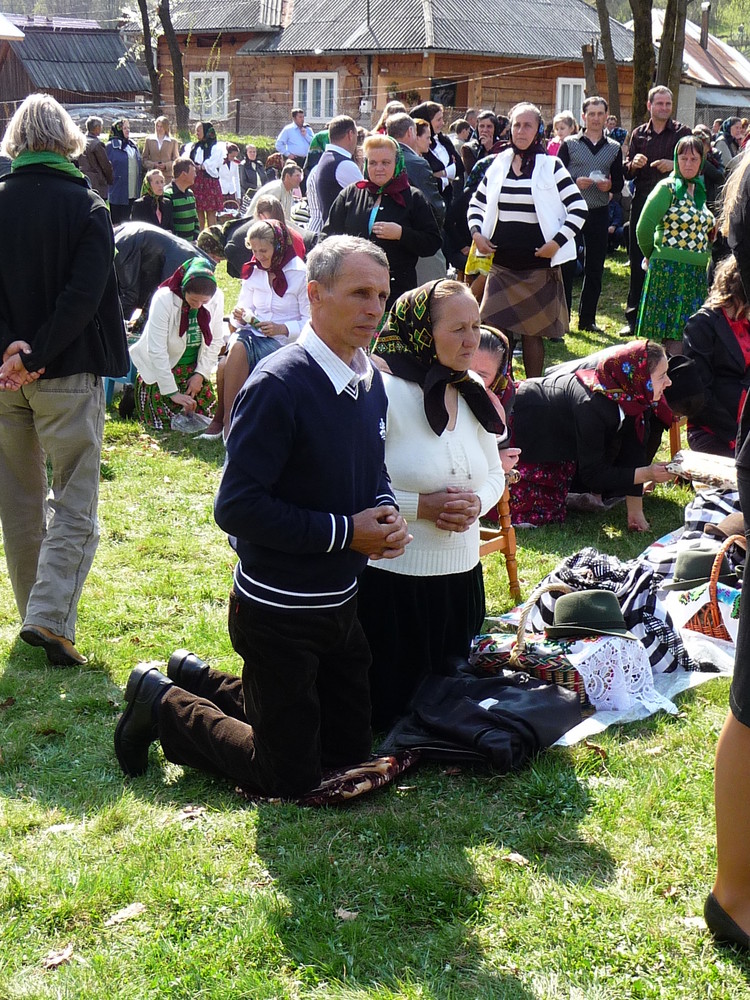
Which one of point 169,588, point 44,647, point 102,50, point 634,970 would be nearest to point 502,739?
point 634,970

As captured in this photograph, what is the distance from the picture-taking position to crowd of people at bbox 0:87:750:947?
129 inches

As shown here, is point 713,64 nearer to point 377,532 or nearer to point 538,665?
point 538,665

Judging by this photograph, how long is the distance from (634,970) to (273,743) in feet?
4.08

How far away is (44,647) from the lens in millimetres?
4809

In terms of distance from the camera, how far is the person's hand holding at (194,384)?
8.81m

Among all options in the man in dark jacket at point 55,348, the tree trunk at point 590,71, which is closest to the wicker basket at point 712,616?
the man in dark jacket at point 55,348

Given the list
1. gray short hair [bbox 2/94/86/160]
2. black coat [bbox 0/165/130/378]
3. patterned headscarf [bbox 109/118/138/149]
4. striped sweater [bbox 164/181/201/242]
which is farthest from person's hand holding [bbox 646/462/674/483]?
patterned headscarf [bbox 109/118/138/149]

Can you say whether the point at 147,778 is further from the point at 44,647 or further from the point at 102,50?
the point at 102,50

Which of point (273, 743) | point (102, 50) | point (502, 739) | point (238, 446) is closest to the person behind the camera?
point (238, 446)

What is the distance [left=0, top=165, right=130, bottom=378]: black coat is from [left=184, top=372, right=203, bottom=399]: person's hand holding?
4126mm

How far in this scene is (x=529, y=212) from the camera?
28.0ft

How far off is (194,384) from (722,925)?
22.0ft

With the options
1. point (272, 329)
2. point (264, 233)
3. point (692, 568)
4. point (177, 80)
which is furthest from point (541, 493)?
point (177, 80)

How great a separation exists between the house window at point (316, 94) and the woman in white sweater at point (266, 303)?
2975cm
